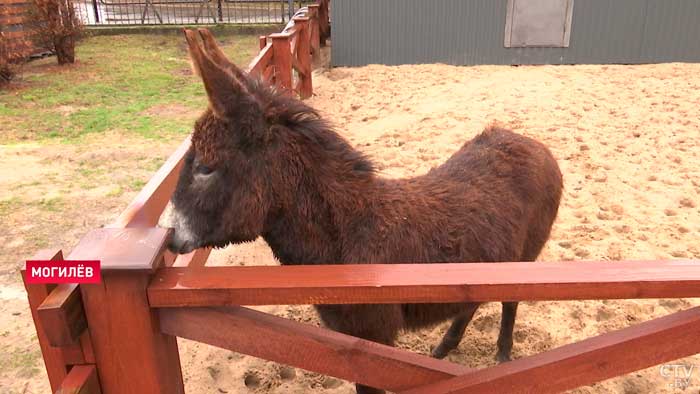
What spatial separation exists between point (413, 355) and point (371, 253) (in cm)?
61

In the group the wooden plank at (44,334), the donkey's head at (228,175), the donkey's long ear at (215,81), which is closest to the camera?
the wooden plank at (44,334)

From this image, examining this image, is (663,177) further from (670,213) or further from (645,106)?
(645,106)

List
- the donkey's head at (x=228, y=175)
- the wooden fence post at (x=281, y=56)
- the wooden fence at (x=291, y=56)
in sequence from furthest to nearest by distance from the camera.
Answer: the wooden fence post at (x=281, y=56), the wooden fence at (x=291, y=56), the donkey's head at (x=228, y=175)

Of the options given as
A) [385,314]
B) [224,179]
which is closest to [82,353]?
[224,179]

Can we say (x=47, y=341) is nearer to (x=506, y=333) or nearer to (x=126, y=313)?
(x=126, y=313)

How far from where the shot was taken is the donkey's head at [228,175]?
2070mm

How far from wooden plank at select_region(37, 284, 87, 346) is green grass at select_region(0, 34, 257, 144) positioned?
7132 mm

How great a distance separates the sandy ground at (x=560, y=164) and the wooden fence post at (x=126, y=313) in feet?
5.62

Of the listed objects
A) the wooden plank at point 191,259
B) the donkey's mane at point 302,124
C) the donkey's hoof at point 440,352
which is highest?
Result: the donkey's mane at point 302,124

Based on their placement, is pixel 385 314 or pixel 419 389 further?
pixel 385 314

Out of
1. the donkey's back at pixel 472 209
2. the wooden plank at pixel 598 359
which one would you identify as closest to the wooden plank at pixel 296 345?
the wooden plank at pixel 598 359

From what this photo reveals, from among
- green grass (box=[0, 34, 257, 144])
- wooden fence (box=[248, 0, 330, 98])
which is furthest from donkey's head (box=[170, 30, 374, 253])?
green grass (box=[0, 34, 257, 144])

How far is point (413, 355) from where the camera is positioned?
179cm

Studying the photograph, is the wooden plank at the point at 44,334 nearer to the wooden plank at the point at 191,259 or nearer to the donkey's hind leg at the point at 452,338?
the wooden plank at the point at 191,259
